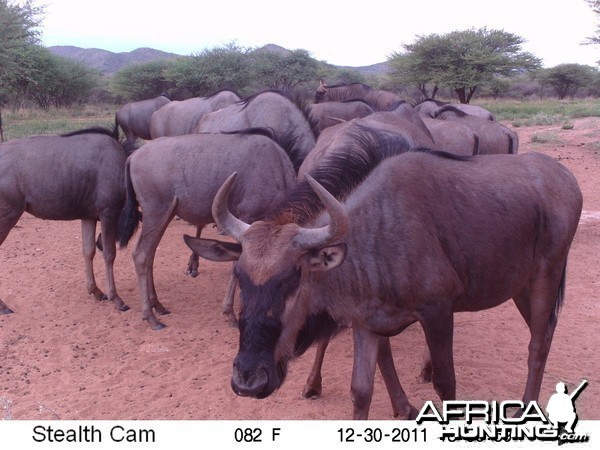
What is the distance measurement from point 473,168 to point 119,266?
5426mm

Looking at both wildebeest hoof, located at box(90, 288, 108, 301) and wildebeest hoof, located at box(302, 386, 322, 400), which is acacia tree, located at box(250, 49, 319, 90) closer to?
wildebeest hoof, located at box(90, 288, 108, 301)

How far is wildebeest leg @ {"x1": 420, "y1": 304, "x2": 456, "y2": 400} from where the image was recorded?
3.23 metres

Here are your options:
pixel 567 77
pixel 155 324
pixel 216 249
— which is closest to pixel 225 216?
pixel 216 249

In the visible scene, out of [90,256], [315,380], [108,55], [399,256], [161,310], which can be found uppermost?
[108,55]

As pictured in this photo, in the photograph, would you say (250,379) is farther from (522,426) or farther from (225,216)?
(522,426)

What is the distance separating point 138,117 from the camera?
1589 cm

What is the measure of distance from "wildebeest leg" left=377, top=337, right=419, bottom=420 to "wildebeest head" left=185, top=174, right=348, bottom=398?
1132mm

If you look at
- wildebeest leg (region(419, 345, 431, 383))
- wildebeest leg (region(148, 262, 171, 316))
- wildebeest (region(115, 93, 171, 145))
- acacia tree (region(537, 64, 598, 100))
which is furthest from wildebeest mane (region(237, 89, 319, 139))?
acacia tree (region(537, 64, 598, 100))

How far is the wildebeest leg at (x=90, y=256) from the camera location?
6.46 m

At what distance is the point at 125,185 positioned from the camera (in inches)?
240

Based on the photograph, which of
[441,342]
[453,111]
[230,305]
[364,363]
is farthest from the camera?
[453,111]

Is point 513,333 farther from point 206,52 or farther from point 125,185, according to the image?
point 206,52

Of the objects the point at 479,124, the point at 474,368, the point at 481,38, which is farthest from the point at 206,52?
the point at 474,368

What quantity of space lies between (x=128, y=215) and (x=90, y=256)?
2.91 ft
